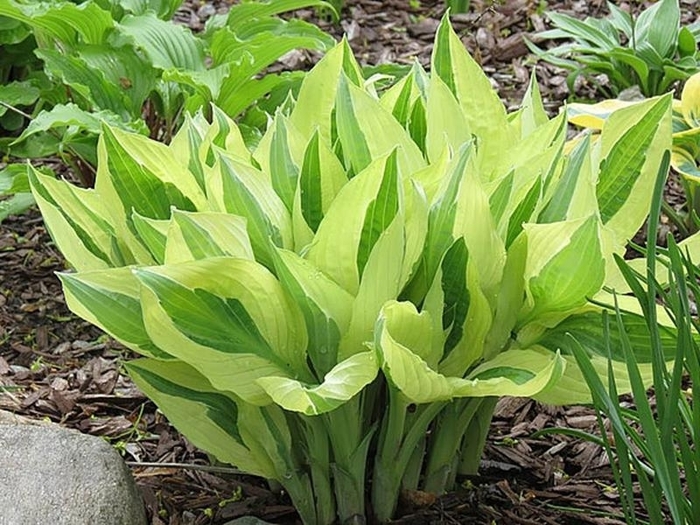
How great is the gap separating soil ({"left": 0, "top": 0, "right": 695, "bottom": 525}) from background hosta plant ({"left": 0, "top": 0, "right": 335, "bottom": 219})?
0.27 metres

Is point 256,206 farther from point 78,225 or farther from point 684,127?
point 684,127

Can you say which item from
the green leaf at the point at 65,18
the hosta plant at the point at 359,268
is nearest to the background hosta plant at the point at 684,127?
the hosta plant at the point at 359,268

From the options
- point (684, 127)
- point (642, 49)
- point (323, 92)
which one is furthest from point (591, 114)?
point (323, 92)

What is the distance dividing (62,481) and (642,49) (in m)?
2.10

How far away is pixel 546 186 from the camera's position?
1564 millimetres

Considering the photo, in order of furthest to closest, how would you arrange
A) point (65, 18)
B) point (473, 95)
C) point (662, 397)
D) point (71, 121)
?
1. point (65, 18)
2. point (71, 121)
3. point (473, 95)
4. point (662, 397)

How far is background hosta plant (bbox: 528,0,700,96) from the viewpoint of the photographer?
297 centimetres

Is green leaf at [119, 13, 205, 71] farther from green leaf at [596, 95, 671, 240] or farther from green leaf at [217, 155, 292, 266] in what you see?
green leaf at [596, 95, 671, 240]

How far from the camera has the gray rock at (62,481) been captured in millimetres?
1590

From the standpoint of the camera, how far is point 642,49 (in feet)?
9.81

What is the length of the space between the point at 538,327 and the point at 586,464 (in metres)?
0.50

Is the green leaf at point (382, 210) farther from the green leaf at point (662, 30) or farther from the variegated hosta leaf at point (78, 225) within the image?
the green leaf at point (662, 30)

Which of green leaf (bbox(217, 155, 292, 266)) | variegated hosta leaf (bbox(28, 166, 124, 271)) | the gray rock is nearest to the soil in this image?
the gray rock

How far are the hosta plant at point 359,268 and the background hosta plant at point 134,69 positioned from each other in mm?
911
